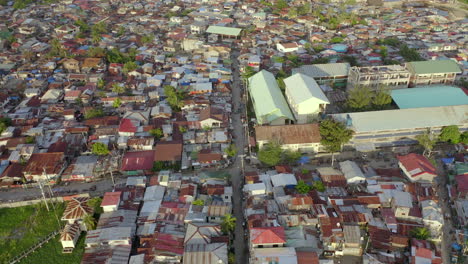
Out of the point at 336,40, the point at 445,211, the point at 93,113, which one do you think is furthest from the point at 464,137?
the point at 93,113

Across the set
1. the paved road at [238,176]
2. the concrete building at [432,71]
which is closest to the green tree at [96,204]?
the paved road at [238,176]

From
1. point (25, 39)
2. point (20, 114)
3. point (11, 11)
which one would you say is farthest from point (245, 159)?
point (11, 11)

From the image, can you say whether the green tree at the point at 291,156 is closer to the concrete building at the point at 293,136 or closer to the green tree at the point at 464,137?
the concrete building at the point at 293,136

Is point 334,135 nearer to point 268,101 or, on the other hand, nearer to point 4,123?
point 268,101

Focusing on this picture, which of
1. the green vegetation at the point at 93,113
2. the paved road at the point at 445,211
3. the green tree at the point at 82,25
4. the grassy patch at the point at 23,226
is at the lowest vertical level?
the green tree at the point at 82,25

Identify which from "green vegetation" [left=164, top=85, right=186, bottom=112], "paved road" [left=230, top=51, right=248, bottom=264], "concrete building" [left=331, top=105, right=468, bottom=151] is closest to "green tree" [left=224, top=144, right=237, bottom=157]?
"paved road" [left=230, top=51, right=248, bottom=264]

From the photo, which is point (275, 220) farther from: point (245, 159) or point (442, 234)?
point (442, 234)
